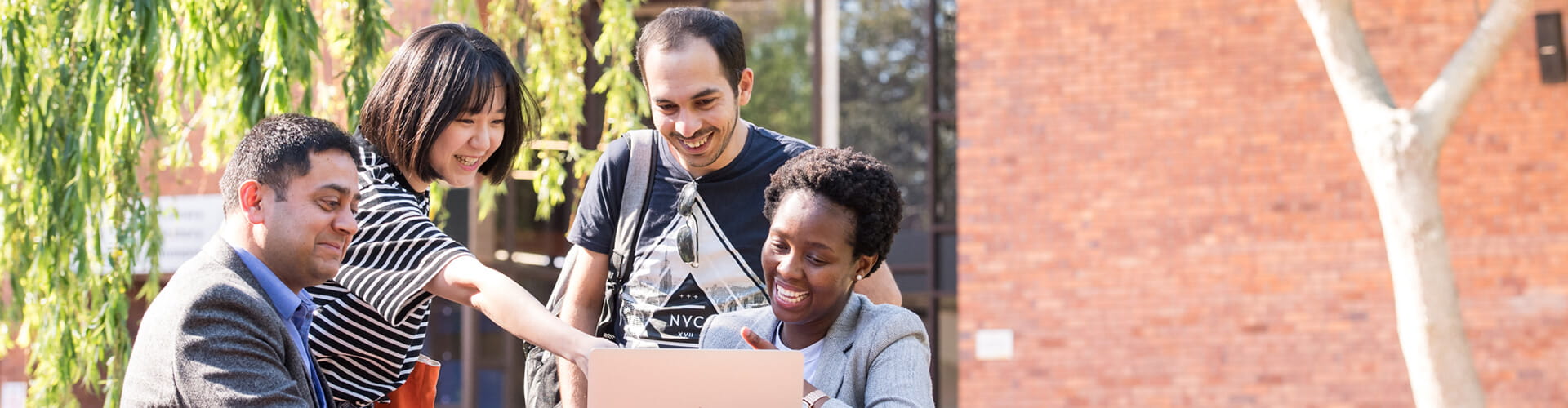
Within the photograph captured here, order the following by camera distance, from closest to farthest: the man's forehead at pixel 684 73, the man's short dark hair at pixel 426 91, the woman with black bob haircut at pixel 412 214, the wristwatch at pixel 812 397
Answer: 1. the wristwatch at pixel 812 397
2. the woman with black bob haircut at pixel 412 214
3. the man's short dark hair at pixel 426 91
4. the man's forehead at pixel 684 73

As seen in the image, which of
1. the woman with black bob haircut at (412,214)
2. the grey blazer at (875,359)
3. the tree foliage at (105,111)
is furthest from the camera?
the tree foliage at (105,111)

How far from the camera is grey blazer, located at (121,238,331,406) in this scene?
7.35 ft

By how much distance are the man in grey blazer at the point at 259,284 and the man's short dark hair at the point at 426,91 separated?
0.75ft

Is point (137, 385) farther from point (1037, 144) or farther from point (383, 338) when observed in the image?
point (1037, 144)

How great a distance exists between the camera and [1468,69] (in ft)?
24.4

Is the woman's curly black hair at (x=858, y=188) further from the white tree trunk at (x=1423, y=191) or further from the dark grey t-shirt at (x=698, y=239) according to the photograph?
the white tree trunk at (x=1423, y=191)

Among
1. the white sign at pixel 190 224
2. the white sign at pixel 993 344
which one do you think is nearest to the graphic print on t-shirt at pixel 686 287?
the white sign at pixel 993 344

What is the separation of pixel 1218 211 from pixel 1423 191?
7.01 feet

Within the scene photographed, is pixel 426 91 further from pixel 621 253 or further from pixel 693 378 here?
pixel 693 378

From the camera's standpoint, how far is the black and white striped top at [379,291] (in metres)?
2.82

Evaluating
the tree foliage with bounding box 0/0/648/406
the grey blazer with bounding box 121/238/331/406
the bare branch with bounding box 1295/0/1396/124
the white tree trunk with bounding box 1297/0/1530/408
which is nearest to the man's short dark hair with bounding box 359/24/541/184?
the grey blazer with bounding box 121/238/331/406

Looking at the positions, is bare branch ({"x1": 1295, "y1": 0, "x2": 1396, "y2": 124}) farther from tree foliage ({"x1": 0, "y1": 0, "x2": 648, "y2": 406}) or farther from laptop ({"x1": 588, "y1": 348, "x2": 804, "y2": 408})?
laptop ({"x1": 588, "y1": 348, "x2": 804, "y2": 408})

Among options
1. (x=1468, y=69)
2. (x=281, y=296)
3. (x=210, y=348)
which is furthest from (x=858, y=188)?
(x=1468, y=69)

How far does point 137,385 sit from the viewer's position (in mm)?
2291
